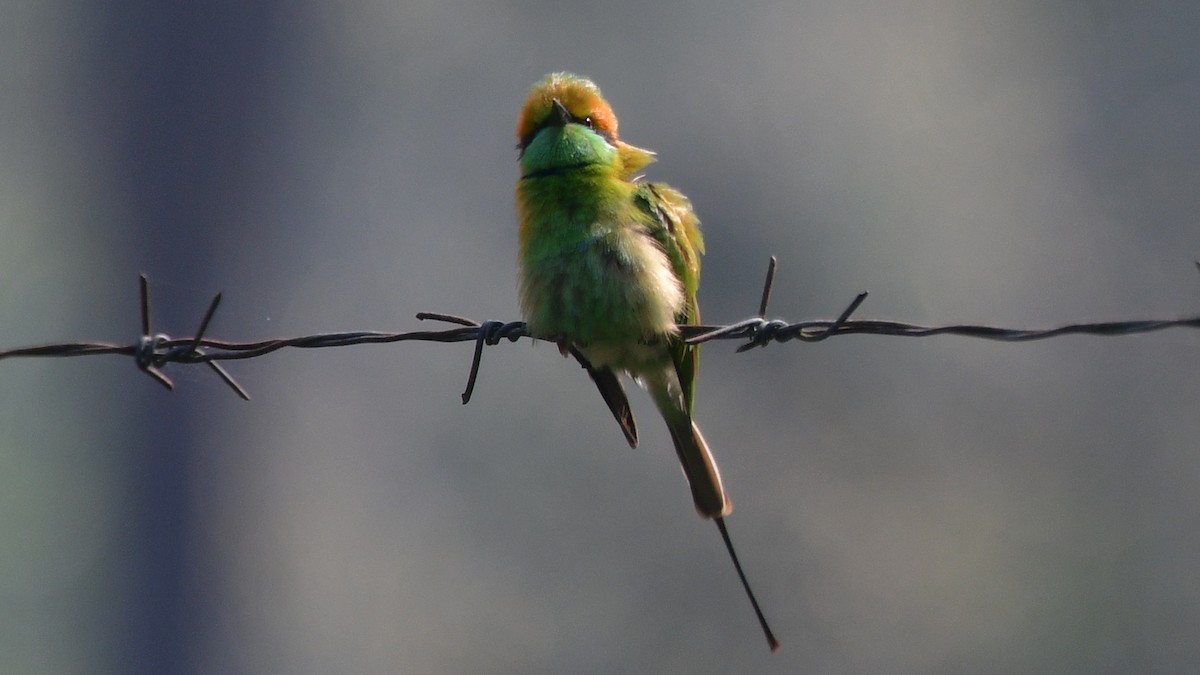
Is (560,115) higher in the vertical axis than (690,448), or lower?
higher

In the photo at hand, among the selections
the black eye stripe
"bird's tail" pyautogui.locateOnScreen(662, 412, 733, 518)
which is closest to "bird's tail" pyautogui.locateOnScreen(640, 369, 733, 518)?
"bird's tail" pyautogui.locateOnScreen(662, 412, 733, 518)

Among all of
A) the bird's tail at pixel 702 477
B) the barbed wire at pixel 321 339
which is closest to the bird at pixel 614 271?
the bird's tail at pixel 702 477

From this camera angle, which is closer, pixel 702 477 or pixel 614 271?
pixel 614 271

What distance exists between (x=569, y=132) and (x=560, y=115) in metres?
0.09

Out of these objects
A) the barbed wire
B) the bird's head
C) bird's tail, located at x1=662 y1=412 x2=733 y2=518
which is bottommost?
bird's tail, located at x1=662 y1=412 x2=733 y2=518

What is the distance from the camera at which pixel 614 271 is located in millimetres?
2967

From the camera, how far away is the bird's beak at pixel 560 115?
3316 millimetres

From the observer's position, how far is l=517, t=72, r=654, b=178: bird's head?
321 centimetres

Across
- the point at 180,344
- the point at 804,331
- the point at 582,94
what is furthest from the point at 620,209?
the point at 180,344

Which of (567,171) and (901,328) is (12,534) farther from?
(901,328)

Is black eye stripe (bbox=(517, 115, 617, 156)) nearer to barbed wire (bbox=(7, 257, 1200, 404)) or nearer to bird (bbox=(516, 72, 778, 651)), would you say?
bird (bbox=(516, 72, 778, 651))

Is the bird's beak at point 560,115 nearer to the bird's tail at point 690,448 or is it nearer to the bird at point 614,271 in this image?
the bird at point 614,271

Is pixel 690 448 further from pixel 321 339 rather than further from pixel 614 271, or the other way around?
pixel 321 339

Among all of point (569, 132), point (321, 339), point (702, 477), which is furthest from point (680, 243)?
point (321, 339)
